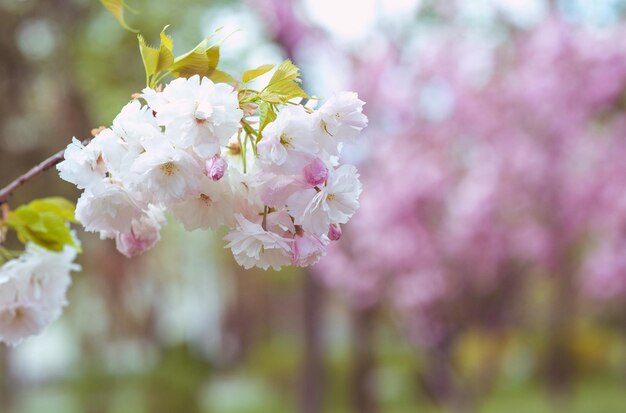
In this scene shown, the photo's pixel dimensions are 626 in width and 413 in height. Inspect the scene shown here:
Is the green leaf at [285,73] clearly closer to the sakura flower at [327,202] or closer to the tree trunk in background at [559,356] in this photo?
the sakura flower at [327,202]

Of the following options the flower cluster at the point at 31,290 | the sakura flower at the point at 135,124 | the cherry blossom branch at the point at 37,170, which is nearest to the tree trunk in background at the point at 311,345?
the flower cluster at the point at 31,290

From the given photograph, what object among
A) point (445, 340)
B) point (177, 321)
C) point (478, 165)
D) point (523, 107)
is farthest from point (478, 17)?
point (177, 321)

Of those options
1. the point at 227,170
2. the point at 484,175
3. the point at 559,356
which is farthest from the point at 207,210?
the point at 559,356

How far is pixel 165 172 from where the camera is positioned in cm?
87

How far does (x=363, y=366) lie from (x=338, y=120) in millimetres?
8058

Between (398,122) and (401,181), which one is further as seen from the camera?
(398,122)

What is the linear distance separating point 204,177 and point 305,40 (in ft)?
20.7

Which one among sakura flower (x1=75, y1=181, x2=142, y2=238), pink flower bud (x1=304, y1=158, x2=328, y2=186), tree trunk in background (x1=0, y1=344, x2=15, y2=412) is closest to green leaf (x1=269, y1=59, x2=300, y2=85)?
pink flower bud (x1=304, y1=158, x2=328, y2=186)

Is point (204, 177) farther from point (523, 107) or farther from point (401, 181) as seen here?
point (523, 107)

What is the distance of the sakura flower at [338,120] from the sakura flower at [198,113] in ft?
0.30

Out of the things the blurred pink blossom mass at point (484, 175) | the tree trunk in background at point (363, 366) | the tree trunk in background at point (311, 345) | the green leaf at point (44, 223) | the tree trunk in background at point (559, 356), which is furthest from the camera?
the tree trunk in background at point (559, 356)

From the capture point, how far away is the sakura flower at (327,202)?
→ 0.90 metres

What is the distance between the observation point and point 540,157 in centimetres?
680

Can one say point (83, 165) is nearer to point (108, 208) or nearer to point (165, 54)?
point (108, 208)
